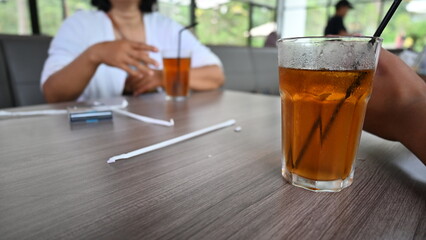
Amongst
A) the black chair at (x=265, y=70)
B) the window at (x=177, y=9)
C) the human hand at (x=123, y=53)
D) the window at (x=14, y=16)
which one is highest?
the window at (x=177, y=9)

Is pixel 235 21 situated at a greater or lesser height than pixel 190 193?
greater

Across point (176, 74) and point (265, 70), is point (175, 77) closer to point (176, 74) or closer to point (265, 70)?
point (176, 74)

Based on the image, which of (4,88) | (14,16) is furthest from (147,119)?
(14,16)

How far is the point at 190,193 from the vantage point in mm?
295

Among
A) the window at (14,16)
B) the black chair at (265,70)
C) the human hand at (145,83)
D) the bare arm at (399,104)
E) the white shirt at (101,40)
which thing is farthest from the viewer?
the window at (14,16)

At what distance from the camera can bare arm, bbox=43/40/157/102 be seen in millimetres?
815

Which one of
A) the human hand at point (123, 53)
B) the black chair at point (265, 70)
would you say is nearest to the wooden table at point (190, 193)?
the human hand at point (123, 53)

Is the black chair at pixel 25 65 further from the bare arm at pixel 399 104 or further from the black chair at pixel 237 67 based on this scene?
the bare arm at pixel 399 104

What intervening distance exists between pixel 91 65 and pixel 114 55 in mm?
111

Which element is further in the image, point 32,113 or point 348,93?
point 32,113

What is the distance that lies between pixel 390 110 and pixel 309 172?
6.8 inches

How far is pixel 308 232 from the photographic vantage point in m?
0.23

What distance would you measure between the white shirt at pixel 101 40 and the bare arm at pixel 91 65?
0.45 ft

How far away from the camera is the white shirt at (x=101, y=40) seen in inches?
43.9
